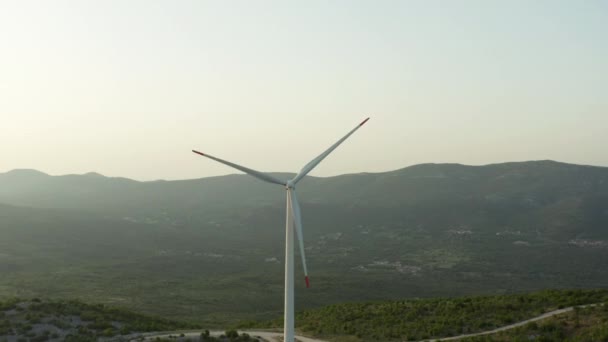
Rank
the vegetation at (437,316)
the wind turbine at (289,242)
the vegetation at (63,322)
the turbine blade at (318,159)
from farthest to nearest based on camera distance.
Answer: the vegetation at (437,316) → the vegetation at (63,322) → the turbine blade at (318,159) → the wind turbine at (289,242)

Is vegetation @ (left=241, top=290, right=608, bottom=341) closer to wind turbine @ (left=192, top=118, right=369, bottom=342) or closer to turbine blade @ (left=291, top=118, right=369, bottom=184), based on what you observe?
wind turbine @ (left=192, top=118, right=369, bottom=342)

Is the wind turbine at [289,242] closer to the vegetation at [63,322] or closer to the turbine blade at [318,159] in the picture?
the turbine blade at [318,159]

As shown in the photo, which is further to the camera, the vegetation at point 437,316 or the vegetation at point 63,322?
the vegetation at point 437,316

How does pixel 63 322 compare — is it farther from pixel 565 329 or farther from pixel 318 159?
pixel 565 329

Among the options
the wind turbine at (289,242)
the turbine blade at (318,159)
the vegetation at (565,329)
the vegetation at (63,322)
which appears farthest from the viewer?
the vegetation at (63,322)

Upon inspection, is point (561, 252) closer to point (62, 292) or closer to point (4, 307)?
point (62, 292)

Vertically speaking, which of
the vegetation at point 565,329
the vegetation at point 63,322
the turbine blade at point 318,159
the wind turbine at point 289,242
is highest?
the turbine blade at point 318,159

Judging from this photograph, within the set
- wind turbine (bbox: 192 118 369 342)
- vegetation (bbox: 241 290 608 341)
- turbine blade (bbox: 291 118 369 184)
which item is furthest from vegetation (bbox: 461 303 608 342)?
turbine blade (bbox: 291 118 369 184)

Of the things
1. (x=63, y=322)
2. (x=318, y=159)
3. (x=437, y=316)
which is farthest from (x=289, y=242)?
(x=63, y=322)

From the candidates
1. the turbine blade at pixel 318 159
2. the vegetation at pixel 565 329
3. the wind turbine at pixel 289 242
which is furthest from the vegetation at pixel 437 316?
the turbine blade at pixel 318 159

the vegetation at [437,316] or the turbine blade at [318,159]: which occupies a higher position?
the turbine blade at [318,159]
